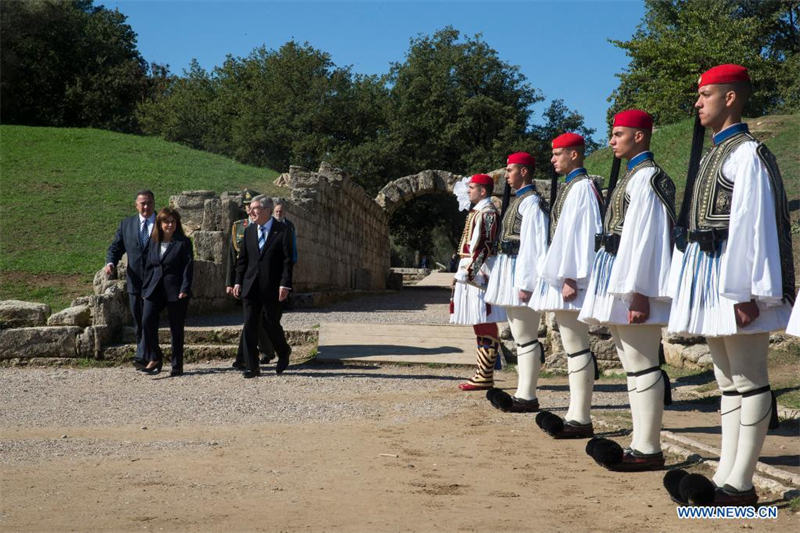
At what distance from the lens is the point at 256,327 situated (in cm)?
935

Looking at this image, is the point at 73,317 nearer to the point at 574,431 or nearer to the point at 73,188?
Result: the point at 574,431

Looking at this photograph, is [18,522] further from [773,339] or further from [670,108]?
[670,108]

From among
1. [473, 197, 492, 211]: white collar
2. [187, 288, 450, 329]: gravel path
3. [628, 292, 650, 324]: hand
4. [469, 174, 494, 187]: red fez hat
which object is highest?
[469, 174, 494, 187]: red fez hat

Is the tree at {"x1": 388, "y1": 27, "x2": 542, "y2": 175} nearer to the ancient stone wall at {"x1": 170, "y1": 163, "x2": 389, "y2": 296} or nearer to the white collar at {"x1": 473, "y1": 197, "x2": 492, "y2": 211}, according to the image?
the ancient stone wall at {"x1": 170, "y1": 163, "x2": 389, "y2": 296}

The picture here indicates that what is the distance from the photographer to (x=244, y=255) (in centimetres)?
956

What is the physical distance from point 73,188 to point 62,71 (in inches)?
959

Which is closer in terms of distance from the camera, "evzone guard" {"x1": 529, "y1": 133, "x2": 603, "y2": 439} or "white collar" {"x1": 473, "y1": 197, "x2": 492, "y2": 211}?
"evzone guard" {"x1": 529, "y1": 133, "x2": 603, "y2": 439}

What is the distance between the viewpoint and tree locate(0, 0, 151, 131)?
3891 centimetres

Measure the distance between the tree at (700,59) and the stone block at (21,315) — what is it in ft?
68.9

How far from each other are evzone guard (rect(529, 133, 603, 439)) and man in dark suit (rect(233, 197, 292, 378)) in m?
4.00

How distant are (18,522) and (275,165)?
39237mm

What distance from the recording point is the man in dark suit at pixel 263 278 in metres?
9.35

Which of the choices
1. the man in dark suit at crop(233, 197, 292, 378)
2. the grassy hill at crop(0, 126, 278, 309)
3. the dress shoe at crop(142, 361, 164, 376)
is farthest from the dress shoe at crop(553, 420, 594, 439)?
the grassy hill at crop(0, 126, 278, 309)

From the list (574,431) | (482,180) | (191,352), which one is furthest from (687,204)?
(191,352)
